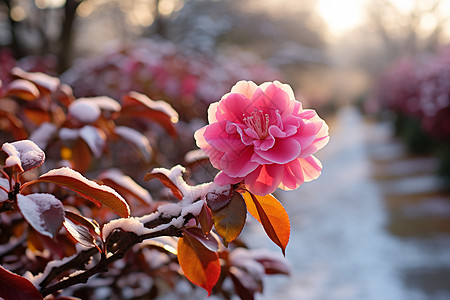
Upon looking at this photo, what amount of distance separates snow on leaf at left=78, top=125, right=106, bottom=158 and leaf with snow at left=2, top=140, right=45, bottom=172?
391mm

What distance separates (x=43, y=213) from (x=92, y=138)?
0.55 meters

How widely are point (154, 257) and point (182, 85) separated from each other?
1871 mm

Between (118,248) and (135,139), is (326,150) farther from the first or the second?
(118,248)

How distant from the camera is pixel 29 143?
0.73 meters

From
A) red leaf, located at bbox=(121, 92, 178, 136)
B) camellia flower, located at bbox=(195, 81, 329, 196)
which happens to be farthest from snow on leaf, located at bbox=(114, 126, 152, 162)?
camellia flower, located at bbox=(195, 81, 329, 196)

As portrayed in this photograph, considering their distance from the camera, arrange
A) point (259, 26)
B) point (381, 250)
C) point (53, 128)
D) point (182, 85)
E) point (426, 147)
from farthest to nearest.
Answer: point (259, 26), point (426, 147), point (381, 250), point (182, 85), point (53, 128)

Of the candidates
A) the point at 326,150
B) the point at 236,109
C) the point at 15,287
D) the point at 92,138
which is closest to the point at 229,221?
the point at 236,109

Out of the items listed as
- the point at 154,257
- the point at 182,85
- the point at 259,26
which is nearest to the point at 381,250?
the point at 182,85

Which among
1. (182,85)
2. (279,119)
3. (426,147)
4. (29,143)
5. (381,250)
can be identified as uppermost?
(426,147)

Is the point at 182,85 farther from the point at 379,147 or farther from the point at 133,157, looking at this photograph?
the point at 379,147

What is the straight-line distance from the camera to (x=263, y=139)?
2.26ft

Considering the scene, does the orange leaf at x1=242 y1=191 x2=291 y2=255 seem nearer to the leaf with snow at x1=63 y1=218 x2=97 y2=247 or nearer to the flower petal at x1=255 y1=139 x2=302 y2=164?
the flower petal at x1=255 y1=139 x2=302 y2=164

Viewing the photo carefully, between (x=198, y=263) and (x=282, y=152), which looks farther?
(x=198, y=263)

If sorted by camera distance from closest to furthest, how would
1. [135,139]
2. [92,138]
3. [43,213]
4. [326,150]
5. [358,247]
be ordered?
[43,213], [92,138], [135,139], [358,247], [326,150]
